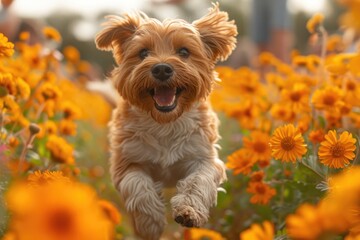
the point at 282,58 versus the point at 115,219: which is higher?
the point at 282,58

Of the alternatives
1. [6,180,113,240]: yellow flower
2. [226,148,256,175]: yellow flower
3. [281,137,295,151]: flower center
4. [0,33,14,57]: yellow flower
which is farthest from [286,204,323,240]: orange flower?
[226,148,256,175]: yellow flower

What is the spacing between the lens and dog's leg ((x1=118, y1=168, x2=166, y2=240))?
316 centimetres

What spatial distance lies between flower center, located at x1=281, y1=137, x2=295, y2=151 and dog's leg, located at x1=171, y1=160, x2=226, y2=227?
0.54 metres

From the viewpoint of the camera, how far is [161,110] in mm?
3379

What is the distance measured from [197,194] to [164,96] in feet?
2.15

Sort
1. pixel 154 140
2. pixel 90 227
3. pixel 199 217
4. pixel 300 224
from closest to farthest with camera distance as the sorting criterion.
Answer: pixel 90 227 < pixel 300 224 < pixel 199 217 < pixel 154 140

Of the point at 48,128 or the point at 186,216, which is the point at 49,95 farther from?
the point at 186,216

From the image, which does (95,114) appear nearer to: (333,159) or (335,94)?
(335,94)

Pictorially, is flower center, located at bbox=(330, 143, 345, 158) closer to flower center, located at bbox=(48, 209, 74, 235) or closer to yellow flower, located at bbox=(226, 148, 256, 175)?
yellow flower, located at bbox=(226, 148, 256, 175)

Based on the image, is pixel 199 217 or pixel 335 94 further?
pixel 335 94

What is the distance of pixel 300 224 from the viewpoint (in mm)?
1204

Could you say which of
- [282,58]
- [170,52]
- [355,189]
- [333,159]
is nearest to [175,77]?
[170,52]

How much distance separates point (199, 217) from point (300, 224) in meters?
1.72

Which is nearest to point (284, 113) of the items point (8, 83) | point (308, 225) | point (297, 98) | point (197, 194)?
point (297, 98)
